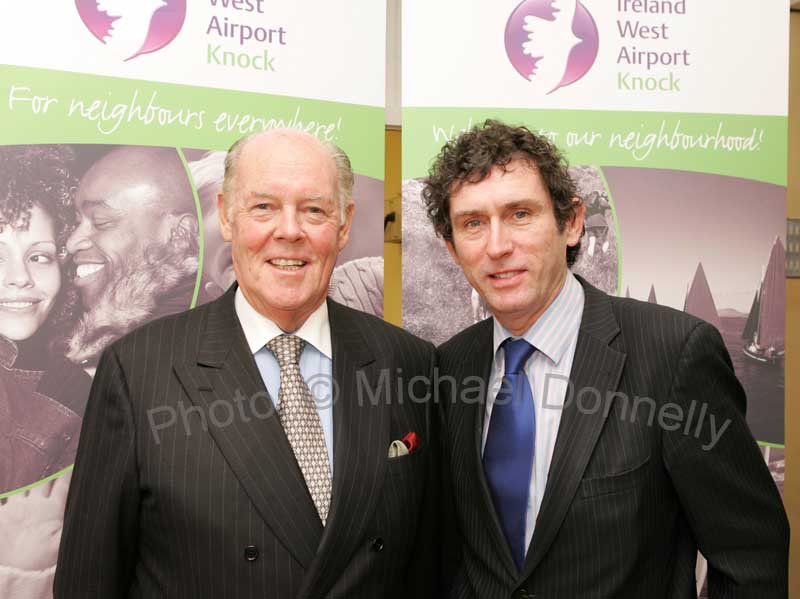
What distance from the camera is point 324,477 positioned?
1630 millimetres

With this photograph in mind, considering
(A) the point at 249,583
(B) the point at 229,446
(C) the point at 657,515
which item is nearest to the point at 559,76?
(C) the point at 657,515

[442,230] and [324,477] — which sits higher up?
[442,230]

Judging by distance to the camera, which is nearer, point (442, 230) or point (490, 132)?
point (490, 132)

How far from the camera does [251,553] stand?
152 cm

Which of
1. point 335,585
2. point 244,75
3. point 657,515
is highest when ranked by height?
point 244,75

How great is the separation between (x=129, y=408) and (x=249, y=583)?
0.45m

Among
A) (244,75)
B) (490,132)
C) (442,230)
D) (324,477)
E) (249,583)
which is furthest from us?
(244,75)

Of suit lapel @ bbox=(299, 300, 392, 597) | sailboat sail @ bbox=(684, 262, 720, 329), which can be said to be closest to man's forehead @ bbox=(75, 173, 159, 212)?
suit lapel @ bbox=(299, 300, 392, 597)

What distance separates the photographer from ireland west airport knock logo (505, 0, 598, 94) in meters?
2.54

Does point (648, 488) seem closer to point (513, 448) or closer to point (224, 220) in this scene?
point (513, 448)

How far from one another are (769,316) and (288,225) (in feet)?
6.25

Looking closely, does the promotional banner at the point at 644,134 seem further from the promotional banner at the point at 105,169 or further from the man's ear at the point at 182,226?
the man's ear at the point at 182,226

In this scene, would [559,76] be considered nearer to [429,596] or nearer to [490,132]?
[490,132]

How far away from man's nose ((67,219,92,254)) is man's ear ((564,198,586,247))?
4.65ft
